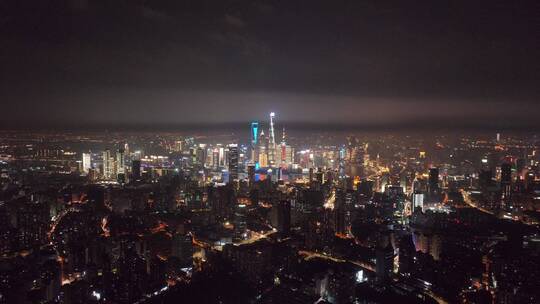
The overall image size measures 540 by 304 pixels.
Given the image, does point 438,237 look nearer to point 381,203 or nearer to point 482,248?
point 482,248

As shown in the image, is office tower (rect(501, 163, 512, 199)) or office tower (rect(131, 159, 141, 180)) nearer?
office tower (rect(501, 163, 512, 199))

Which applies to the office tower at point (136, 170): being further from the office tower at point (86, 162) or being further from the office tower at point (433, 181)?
the office tower at point (433, 181)

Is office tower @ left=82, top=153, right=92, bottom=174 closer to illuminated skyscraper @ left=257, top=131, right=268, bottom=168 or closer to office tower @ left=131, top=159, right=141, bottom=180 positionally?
office tower @ left=131, top=159, right=141, bottom=180

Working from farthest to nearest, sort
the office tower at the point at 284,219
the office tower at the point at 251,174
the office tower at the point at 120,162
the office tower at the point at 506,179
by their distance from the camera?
1. the office tower at the point at 251,174
2. the office tower at the point at 120,162
3. the office tower at the point at 506,179
4. the office tower at the point at 284,219

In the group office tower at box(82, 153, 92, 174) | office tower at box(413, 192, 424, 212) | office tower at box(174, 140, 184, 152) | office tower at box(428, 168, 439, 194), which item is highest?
office tower at box(174, 140, 184, 152)

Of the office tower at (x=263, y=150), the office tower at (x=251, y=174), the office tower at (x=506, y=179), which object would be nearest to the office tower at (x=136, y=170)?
the office tower at (x=251, y=174)

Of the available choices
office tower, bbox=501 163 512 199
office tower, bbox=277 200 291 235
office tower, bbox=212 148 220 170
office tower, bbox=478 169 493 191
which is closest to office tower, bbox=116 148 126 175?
office tower, bbox=212 148 220 170

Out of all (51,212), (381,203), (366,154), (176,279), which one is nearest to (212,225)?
(176,279)
